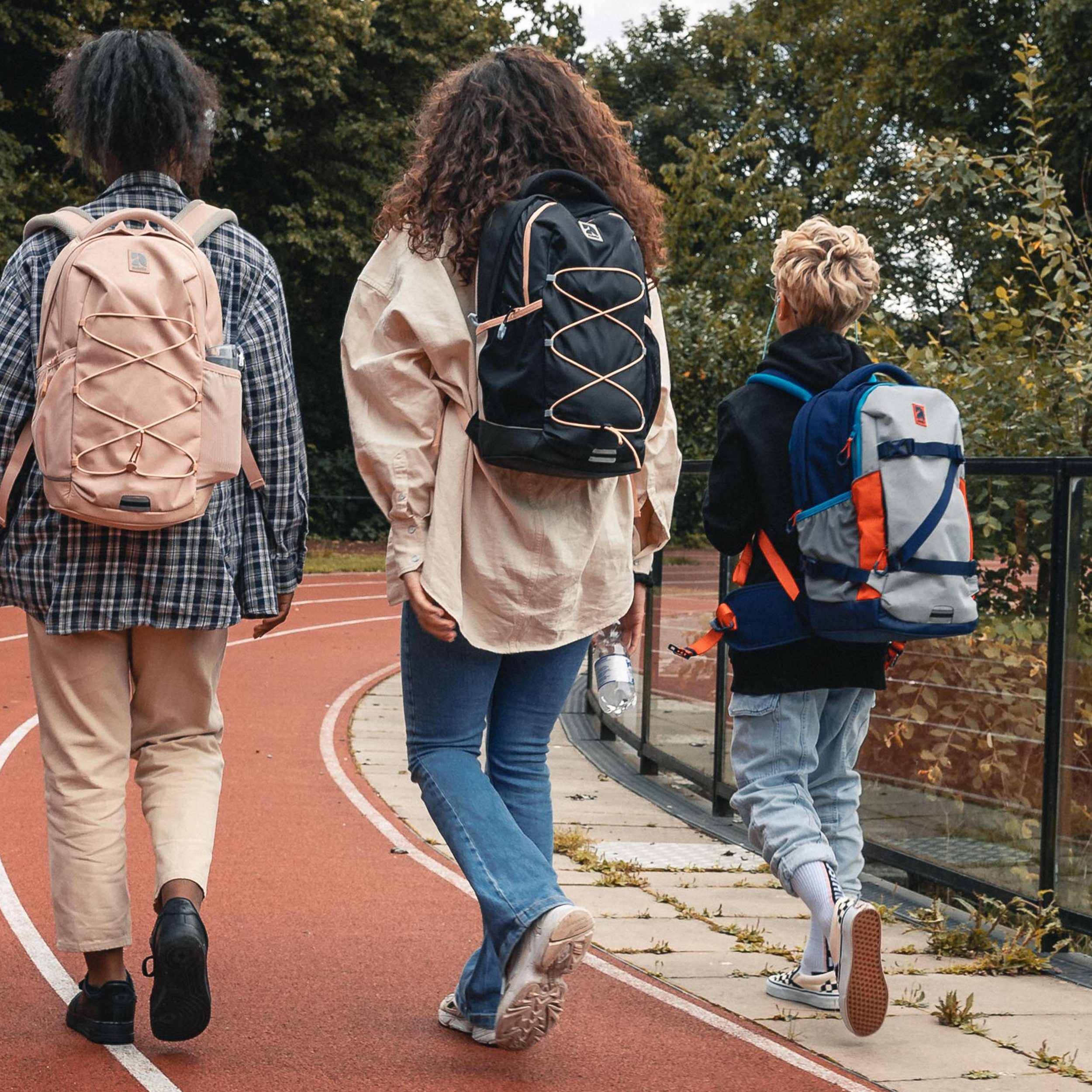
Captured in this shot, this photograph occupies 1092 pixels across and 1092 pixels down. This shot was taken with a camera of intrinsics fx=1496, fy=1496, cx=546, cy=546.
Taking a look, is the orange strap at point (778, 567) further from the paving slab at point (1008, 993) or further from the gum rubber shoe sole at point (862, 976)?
the paving slab at point (1008, 993)

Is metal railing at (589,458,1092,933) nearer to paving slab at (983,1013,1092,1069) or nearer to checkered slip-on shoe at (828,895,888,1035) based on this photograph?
paving slab at (983,1013,1092,1069)

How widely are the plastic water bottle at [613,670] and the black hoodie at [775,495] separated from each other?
0.49 metres

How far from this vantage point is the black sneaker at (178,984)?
3.11 m

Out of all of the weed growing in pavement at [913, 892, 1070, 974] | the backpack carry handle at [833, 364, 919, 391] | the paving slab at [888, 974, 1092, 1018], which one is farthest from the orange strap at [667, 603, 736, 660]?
the weed growing in pavement at [913, 892, 1070, 974]

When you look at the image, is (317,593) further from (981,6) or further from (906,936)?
(906,936)

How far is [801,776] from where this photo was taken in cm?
386

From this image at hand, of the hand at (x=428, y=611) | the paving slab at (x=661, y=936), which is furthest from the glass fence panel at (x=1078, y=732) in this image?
the hand at (x=428, y=611)

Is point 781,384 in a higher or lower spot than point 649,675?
higher

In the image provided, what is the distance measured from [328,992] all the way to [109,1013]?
2.38 ft

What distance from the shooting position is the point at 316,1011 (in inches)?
149

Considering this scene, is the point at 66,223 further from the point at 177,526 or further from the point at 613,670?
the point at 613,670

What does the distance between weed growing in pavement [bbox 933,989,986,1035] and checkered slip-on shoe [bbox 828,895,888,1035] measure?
1.70 ft

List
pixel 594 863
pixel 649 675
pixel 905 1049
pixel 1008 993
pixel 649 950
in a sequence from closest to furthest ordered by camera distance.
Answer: pixel 905 1049, pixel 1008 993, pixel 649 950, pixel 594 863, pixel 649 675

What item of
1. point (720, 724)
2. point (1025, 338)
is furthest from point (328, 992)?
point (1025, 338)
